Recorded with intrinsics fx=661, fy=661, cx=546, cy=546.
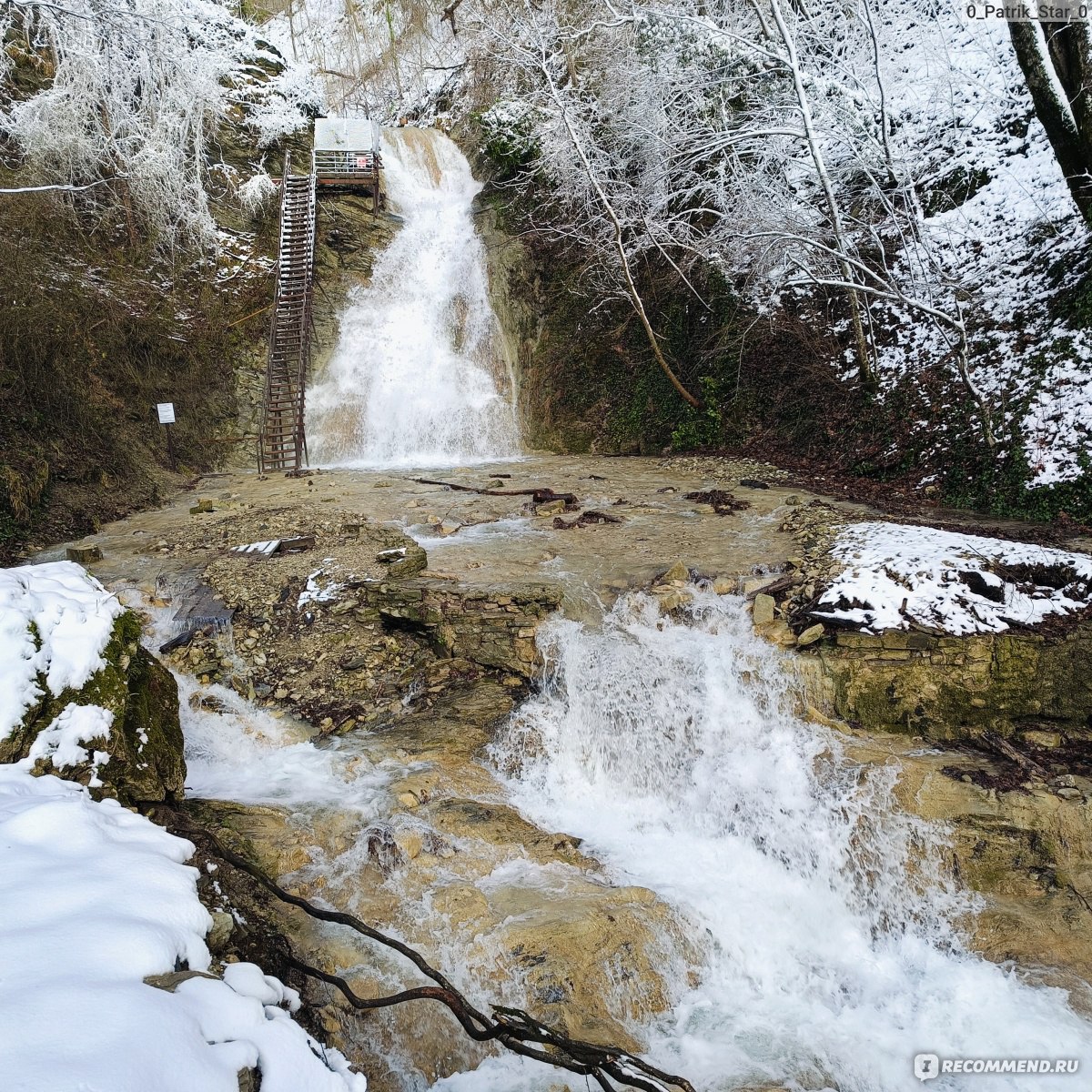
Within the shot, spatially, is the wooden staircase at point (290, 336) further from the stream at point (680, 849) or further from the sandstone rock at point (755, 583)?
the sandstone rock at point (755, 583)

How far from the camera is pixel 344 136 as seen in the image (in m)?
16.4

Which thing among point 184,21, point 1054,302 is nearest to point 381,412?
point 184,21

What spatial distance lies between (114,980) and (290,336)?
14050 millimetres

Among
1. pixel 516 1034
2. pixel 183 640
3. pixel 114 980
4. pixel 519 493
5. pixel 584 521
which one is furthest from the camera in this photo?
pixel 519 493

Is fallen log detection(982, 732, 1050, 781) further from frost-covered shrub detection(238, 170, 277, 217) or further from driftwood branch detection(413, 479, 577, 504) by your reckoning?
frost-covered shrub detection(238, 170, 277, 217)

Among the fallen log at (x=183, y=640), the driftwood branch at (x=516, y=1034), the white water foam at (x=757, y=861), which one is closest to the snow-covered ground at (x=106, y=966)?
the driftwood branch at (x=516, y=1034)

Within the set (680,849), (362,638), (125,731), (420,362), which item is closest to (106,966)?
(125,731)

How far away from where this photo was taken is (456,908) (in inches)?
146

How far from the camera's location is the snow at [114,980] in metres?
1.53

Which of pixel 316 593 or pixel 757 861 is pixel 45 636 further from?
pixel 757 861

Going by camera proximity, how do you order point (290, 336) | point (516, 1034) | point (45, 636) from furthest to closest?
1. point (290, 336)
2. point (45, 636)
3. point (516, 1034)

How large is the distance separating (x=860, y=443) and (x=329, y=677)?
26.5 ft

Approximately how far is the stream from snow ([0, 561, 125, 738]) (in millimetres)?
1480

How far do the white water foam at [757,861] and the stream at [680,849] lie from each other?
13mm
